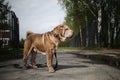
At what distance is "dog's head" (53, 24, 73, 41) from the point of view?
803 cm

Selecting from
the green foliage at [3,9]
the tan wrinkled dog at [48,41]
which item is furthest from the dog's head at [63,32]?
the green foliage at [3,9]

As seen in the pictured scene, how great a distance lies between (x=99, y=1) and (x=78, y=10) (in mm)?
3940

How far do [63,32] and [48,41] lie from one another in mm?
602

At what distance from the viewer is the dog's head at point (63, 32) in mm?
8031

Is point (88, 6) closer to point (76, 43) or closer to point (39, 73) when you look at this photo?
point (76, 43)

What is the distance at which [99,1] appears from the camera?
43531 millimetres

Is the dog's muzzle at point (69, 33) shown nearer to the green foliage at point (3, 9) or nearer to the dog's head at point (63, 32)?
the dog's head at point (63, 32)

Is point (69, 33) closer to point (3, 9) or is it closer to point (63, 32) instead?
point (63, 32)

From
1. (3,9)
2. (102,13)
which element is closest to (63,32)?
(3,9)

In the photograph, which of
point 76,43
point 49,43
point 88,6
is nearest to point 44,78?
point 49,43

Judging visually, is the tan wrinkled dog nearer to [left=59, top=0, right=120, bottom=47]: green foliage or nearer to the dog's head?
the dog's head

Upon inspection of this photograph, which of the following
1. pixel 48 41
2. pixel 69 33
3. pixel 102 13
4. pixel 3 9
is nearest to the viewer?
pixel 69 33

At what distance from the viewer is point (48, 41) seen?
27.7ft

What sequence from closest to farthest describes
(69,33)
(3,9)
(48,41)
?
(69,33) < (48,41) < (3,9)
